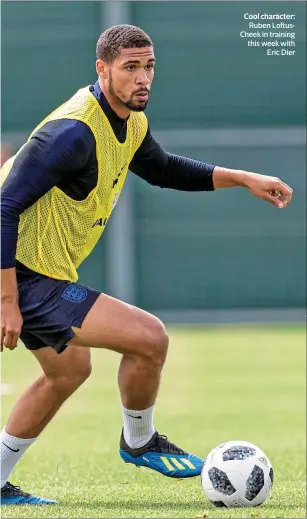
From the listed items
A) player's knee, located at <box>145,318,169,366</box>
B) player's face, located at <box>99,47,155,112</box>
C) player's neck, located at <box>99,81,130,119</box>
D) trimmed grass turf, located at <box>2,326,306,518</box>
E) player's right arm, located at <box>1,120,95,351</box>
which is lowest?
trimmed grass turf, located at <box>2,326,306,518</box>

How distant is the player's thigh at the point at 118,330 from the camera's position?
4.68m

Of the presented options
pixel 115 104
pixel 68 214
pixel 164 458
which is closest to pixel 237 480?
pixel 164 458

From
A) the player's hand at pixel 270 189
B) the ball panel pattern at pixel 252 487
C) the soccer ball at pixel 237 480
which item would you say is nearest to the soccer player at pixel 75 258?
the soccer ball at pixel 237 480

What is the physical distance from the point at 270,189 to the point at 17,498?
1.84 metres

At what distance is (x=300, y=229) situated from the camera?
15.1 meters

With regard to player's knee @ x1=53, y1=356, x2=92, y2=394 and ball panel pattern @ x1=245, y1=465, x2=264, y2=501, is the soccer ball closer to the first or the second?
ball panel pattern @ x1=245, y1=465, x2=264, y2=501

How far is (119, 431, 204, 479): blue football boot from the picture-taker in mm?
5086

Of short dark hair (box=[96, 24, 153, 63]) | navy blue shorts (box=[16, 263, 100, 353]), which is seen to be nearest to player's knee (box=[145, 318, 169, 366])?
navy blue shorts (box=[16, 263, 100, 353])

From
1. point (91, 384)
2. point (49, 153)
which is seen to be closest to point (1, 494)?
point (49, 153)

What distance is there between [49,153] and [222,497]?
5.33 feet

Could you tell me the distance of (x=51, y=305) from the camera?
15.6ft

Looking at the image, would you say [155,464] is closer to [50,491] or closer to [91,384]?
[50,491]

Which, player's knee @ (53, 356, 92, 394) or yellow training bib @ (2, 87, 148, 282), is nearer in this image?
yellow training bib @ (2, 87, 148, 282)

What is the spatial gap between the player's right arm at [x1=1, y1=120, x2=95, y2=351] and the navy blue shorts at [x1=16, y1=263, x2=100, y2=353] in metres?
0.16
